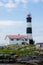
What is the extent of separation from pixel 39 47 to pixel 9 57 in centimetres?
1194

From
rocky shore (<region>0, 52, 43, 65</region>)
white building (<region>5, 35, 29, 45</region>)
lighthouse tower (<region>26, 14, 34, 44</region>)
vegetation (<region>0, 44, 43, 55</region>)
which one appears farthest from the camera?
white building (<region>5, 35, 29, 45</region>)

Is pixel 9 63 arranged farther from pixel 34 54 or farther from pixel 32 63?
pixel 34 54

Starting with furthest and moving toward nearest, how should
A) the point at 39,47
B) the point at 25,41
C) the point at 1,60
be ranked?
the point at 25,41 → the point at 39,47 → the point at 1,60

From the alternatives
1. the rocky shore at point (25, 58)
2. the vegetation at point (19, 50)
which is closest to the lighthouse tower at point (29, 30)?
the vegetation at point (19, 50)

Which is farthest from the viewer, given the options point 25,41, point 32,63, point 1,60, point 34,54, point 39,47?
point 25,41

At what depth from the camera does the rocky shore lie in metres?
36.1

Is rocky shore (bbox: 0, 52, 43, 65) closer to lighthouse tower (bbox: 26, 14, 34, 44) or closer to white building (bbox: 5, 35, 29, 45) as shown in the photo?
lighthouse tower (bbox: 26, 14, 34, 44)

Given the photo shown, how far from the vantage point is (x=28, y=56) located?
39.5 meters

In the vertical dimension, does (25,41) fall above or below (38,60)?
above

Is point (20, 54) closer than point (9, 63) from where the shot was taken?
No

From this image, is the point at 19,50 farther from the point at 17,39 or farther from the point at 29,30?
the point at 17,39

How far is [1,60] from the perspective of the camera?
126 ft

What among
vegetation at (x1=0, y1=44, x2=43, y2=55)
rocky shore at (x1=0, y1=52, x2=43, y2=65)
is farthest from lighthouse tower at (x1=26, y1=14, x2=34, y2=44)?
rocky shore at (x1=0, y1=52, x2=43, y2=65)

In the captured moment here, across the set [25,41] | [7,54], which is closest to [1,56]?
[7,54]
